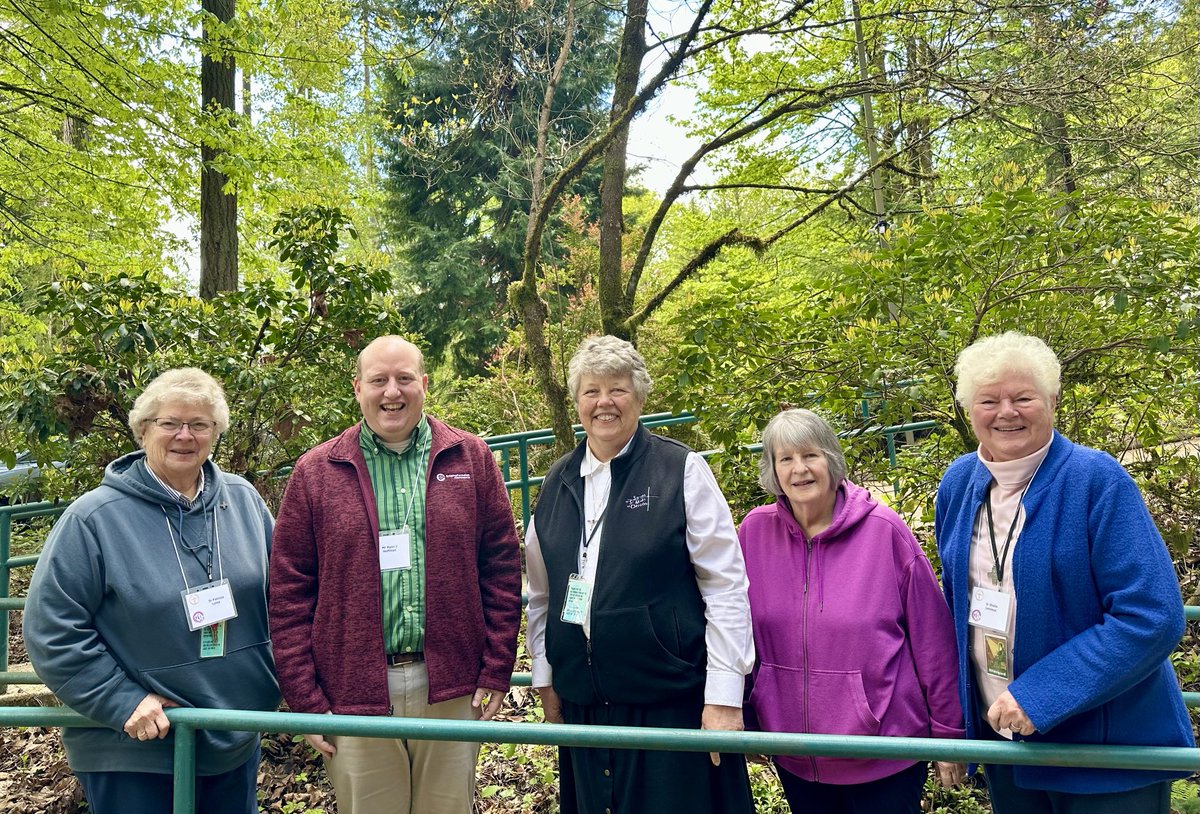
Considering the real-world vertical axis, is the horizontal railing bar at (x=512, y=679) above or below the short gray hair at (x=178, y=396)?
below

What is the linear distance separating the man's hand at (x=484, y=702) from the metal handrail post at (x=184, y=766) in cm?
84

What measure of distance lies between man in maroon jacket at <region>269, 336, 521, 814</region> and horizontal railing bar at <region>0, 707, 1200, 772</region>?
1.41 feet

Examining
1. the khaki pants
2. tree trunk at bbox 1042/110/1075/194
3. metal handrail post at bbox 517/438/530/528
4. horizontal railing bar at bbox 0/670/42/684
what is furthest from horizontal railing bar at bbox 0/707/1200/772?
tree trunk at bbox 1042/110/1075/194

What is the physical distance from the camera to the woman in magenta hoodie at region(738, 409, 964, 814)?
2.29 m

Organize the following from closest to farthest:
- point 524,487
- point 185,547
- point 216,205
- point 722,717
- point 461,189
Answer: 1. point 722,717
2. point 185,547
3. point 524,487
4. point 216,205
5. point 461,189

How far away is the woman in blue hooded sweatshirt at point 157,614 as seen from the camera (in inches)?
89.7

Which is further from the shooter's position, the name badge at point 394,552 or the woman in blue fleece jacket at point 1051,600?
the name badge at point 394,552

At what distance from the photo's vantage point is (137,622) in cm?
240

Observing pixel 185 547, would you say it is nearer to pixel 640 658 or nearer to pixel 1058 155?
pixel 640 658

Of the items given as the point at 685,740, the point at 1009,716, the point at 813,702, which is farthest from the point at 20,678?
the point at 1009,716

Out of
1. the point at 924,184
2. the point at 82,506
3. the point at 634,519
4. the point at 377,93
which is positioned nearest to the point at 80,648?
the point at 82,506

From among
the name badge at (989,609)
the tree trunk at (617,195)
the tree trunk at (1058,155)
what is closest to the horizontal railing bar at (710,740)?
the name badge at (989,609)

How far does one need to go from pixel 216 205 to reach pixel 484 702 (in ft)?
23.9

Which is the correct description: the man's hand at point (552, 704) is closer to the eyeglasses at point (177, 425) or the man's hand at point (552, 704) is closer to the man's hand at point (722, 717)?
the man's hand at point (722, 717)
